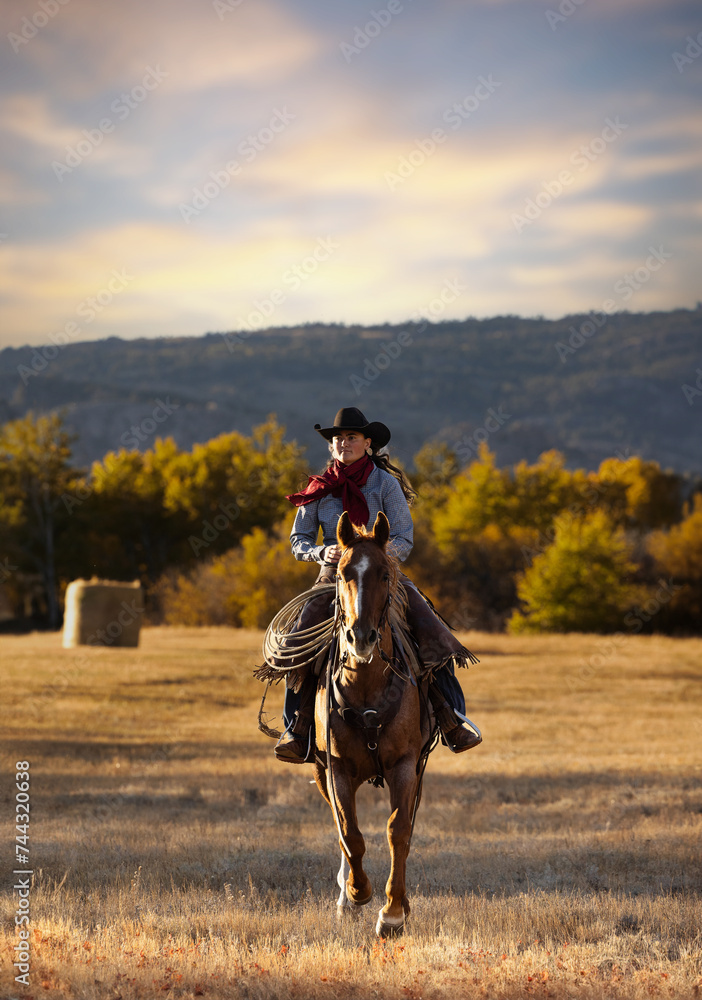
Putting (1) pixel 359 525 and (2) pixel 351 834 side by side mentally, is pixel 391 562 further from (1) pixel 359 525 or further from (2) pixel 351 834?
(2) pixel 351 834

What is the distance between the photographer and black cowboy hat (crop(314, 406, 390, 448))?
7.51 m

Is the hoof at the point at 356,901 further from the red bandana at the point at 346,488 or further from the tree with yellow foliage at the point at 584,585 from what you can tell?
the tree with yellow foliage at the point at 584,585

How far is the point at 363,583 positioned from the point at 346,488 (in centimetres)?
166

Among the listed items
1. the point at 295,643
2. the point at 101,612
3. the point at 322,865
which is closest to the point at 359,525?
the point at 295,643

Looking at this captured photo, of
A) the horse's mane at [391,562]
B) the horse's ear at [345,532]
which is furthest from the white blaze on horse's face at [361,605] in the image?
the horse's ear at [345,532]

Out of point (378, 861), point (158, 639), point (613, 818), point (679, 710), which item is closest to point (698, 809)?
point (613, 818)

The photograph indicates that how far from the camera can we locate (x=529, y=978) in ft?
18.1

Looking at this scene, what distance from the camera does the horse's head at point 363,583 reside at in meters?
5.74

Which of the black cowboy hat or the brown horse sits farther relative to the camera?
the black cowboy hat

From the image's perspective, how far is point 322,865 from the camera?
9.15 metres

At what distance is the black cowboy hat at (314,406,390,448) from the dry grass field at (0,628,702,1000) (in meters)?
3.56

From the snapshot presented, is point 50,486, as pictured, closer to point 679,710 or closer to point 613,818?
point 679,710
